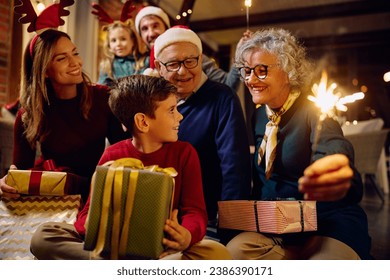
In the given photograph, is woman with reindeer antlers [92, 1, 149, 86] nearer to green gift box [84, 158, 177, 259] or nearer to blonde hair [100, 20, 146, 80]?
blonde hair [100, 20, 146, 80]

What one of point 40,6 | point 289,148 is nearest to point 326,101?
A: point 289,148

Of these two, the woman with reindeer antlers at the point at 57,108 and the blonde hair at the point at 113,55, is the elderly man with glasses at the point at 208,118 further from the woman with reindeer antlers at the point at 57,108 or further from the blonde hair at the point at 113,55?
the blonde hair at the point at 113,55

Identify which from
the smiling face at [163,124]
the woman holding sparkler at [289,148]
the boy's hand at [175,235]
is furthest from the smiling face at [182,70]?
the boy's hand at [175,235]

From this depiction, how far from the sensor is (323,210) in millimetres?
957

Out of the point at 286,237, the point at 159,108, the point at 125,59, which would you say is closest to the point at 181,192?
the point at 159,108

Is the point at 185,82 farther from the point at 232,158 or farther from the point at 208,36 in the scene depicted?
the point at 208,36

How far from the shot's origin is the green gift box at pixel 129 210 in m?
0.66

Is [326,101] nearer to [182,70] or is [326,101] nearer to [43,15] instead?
[182,70]

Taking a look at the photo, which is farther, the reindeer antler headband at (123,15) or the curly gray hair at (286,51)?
the reindeer antler headband at (123,15)

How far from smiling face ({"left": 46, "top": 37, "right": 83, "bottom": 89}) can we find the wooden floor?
3.41 ft

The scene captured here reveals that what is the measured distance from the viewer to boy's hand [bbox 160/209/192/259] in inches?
27.0

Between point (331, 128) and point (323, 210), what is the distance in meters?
0.21

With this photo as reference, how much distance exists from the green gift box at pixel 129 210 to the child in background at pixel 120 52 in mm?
991
